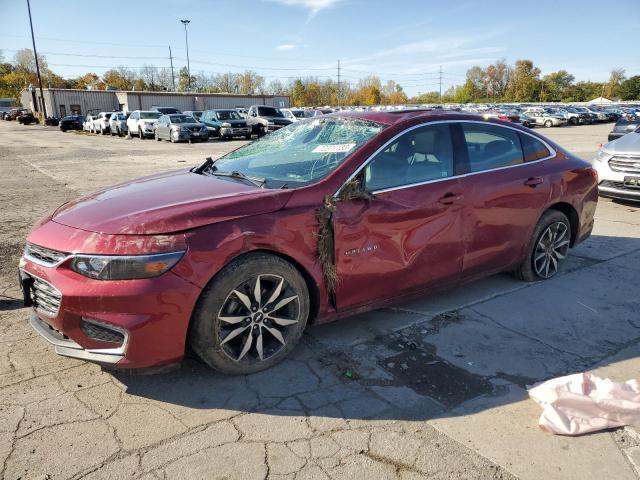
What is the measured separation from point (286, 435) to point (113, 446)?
891 mm

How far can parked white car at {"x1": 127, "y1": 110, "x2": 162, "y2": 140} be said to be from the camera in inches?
1190

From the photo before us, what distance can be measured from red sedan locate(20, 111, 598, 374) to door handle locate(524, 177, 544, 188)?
0.02 meters

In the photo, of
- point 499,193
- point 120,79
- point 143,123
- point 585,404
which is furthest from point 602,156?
point 120,79

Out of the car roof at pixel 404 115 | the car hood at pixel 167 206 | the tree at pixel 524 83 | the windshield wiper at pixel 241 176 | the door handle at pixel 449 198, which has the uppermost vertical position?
the tree at pixel 524 83

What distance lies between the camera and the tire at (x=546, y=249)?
473 cm

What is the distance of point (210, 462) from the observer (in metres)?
2.42

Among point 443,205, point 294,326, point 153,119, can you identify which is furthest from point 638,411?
point 153,119

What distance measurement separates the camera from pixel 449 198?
387 centimetres

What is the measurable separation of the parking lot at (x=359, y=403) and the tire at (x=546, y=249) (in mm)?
382

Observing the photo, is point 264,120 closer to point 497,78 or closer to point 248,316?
point 248,316

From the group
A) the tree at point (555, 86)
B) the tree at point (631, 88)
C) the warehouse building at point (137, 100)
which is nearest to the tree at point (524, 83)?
the tree at point (555, 86)

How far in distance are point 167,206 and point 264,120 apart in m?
26.6

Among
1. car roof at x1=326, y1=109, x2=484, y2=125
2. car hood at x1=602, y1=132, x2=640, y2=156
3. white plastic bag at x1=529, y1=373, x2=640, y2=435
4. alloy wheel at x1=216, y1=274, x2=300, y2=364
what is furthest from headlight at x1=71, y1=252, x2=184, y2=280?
car hood at x1=602, y1=132, x2=640, y2=156

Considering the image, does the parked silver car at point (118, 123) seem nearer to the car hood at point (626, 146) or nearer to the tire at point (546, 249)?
the car hood at point (626, 146)
